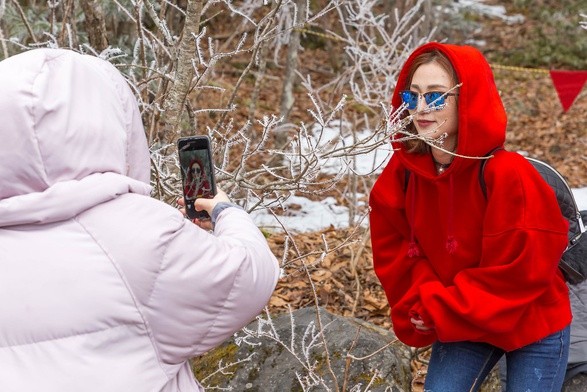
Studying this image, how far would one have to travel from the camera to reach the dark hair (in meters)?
3.09

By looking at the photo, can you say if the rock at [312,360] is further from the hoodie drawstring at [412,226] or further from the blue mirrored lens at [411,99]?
the blue mirrored lens at [411,99]

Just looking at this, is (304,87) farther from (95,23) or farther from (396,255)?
(396,255)

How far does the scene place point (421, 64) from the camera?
3.19 metres

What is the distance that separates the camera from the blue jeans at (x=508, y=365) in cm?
310

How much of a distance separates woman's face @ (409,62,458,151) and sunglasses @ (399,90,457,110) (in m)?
0.01

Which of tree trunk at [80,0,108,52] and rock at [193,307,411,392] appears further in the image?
tree trunk at [80,0,108,52]

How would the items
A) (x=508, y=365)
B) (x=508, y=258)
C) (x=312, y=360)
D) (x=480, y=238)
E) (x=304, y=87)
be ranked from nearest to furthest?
(x=508, y=258) < (x=480, y=238) < (x=508, y=365) < (x=312, y=360) < (x=304, y=87)

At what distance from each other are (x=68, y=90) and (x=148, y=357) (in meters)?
0.65

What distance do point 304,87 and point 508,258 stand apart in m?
11.3

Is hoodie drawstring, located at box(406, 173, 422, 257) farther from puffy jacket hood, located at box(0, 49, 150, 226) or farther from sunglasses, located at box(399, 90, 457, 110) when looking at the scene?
puffy jacket hood, located at box(0, 49, 150, 226)

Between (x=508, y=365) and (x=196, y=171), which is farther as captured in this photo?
(x=508, y=365)

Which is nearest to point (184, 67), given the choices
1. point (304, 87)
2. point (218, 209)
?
point (218, 209)

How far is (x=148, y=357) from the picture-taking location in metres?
2.04

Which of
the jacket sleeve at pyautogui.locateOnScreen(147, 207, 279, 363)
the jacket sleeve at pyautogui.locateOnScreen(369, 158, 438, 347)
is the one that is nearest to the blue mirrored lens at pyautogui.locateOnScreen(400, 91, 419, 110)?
the jacket sleeve at pyautogui.locateOnScreen(369, 158, 438, 347)
